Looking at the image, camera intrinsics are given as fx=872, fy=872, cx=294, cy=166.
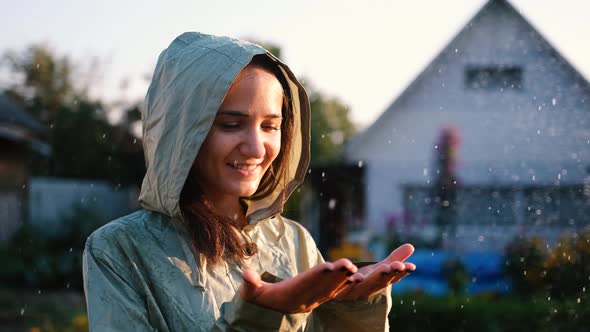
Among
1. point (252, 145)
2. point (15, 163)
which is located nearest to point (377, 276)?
point (252, 145)

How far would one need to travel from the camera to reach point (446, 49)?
12.4m

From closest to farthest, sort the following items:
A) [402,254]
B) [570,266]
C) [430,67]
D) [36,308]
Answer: [402,254] → [570,266] → [36,308] → [430,67]

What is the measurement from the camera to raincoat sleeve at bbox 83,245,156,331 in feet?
5.39

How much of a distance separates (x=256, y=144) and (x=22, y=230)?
13.5 m

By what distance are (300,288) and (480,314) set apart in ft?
16.0

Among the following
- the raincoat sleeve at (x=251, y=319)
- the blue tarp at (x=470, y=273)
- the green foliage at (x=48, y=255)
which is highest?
the raincoat sleeve at (x=251, y=319)

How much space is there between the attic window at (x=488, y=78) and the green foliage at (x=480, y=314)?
3.77 metres

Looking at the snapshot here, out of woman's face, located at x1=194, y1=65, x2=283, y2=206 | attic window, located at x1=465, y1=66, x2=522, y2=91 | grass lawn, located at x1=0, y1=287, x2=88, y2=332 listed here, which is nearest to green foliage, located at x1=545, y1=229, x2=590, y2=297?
attic window, located at x1=465, y1=66, x2=522, y2=91

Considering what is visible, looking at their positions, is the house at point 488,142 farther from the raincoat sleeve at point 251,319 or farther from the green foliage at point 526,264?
the raincoat sleeve at point 251,319

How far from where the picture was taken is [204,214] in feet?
5.99

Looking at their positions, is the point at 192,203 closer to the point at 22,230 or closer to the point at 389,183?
the point at 389,183

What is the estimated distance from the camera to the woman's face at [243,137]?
1.78 metres

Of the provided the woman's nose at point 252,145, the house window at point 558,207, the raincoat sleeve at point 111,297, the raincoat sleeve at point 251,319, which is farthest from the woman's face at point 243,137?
the house window at point 558,207

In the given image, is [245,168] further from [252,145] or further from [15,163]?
[15,163]
